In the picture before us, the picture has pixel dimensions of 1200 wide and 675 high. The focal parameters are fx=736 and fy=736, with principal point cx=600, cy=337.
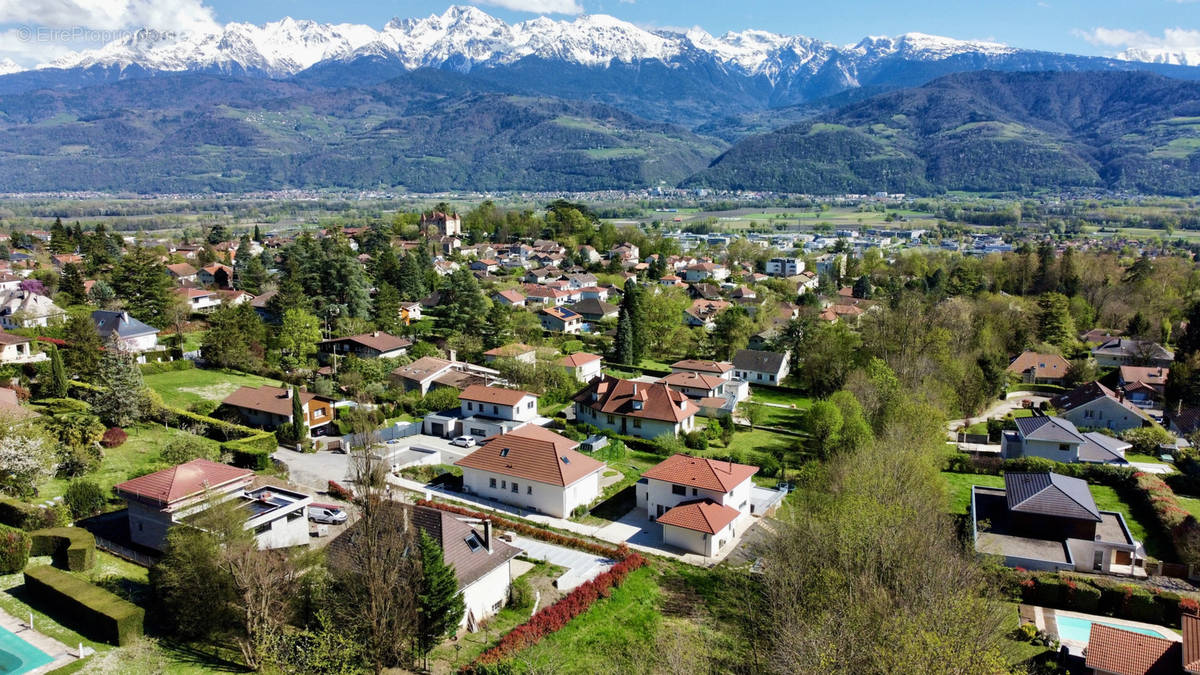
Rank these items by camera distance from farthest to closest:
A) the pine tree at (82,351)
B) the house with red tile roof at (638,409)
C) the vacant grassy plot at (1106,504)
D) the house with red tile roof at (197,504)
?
the house with red tile roof at (638,409)
the pine tree at (82,351)
the vacant grassy plot at (1106,504)
the house with red tile roof at (197,504)

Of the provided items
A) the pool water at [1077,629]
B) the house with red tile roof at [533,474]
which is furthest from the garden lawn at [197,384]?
the pool water at [1077,629]

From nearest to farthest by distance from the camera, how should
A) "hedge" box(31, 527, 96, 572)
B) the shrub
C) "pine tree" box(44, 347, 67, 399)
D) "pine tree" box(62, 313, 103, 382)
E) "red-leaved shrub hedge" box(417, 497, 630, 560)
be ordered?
1. "hedge" box(31, 527, 96, 572)
2. "red-leaved shrub hedge" box(417, 497, 630, 560)
3. the shrub
4. "pine tree" box(44, 347, 67, 399)
5. "pine tree" box(62, 313, 103, 382)

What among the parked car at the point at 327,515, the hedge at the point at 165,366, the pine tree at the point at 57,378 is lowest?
the parked car at the point at 327,515

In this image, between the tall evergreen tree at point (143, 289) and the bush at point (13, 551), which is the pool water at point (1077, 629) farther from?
the tall evergreen tree at point (143, 289)

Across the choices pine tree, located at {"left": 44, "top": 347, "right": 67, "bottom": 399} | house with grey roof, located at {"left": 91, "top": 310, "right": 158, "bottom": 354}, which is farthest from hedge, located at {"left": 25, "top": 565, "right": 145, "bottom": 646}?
house with grey roof, located at {"left": 91, "top": 310, "right": 158, "bottom": 354}

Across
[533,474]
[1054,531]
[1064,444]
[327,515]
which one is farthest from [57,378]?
[1064,444]

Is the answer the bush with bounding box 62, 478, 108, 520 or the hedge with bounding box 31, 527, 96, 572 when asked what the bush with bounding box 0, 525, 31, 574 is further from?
the bush with bounding box 62, 478, 108, 520

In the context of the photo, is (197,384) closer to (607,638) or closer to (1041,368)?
(607,638)

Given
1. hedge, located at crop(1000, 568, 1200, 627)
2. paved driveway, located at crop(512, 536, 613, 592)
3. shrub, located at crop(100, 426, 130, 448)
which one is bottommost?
hedge, located at crop(1000, 568, 1200, 627)
